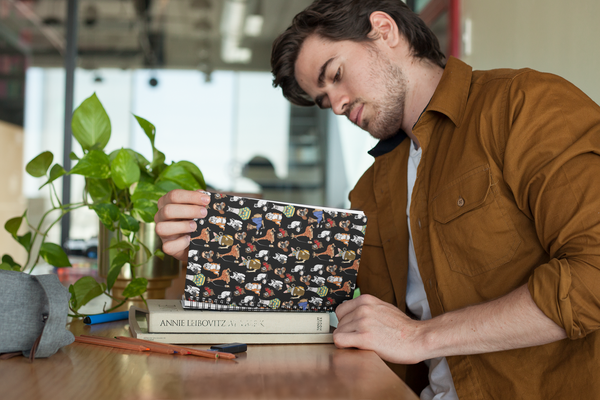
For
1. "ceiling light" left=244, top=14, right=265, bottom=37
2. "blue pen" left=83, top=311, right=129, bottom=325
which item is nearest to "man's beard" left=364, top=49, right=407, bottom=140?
"blue pen" left=83, top=311, right=129, bottom=325

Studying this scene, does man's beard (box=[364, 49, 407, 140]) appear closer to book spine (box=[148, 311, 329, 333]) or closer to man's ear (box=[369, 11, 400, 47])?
man's ear (box=[369, 11, 400, 47])

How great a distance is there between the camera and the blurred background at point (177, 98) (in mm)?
4570

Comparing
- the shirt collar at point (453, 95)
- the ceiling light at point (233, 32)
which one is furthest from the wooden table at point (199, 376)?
the ceiling light at point (233, 32)

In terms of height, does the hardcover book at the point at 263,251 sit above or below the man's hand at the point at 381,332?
above

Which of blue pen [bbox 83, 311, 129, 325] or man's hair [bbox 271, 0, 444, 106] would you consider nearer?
blue pen [bbox 83, 311, 129, 325]

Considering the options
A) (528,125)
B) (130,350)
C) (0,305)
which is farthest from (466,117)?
(0,305)

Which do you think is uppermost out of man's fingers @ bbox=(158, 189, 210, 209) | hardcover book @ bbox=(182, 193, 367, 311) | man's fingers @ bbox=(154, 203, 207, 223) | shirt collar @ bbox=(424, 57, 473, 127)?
shirt collar @ bbox=(424, 57, 473, 127)

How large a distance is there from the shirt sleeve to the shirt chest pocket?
0.17ft

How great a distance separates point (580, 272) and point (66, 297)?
730 millimetres

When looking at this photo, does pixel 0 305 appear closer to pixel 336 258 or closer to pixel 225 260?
pixel 225 260

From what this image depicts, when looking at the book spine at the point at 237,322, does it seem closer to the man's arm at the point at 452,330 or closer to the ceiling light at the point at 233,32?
the man's arm at the point at 452,330

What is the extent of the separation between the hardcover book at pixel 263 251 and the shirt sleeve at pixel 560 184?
28 cm

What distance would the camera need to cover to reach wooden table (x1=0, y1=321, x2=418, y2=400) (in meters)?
0.53

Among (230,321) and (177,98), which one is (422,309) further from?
(177,98)
